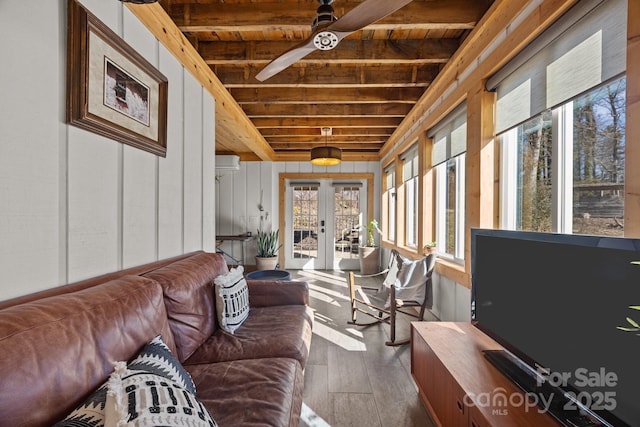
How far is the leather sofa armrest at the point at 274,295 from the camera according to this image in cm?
237

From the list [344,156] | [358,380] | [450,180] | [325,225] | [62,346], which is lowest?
[358,380]

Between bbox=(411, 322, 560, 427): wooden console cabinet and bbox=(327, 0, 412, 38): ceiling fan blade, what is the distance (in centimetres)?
171

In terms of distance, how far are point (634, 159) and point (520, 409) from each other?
1.04 meters

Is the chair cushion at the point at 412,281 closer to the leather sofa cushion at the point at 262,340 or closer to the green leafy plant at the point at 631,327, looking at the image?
the leather sofa cushion at the point at 262,340

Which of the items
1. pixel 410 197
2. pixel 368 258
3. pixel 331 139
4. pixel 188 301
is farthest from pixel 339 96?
pixel 368 258

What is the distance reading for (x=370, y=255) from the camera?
5.77m

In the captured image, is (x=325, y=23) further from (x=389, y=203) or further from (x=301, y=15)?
(x=389, y=203)

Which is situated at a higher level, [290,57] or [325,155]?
[290,57]

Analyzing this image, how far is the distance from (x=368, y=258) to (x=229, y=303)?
13.8 ft

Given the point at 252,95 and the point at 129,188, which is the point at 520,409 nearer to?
the point at 129,188

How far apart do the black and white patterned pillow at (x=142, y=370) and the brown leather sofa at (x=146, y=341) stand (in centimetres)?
6

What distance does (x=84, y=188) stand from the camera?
4.42 ft

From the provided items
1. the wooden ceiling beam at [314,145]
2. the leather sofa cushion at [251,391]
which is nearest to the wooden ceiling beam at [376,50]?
the leather sofa cushion at [251,391]

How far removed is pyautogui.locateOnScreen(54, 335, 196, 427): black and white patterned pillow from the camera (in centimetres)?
73
